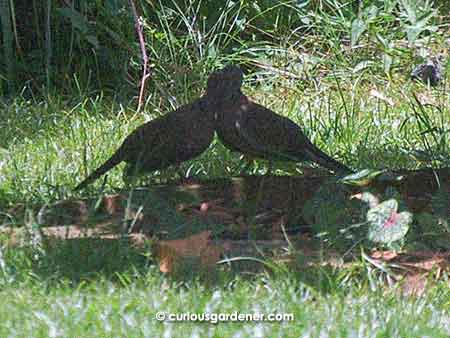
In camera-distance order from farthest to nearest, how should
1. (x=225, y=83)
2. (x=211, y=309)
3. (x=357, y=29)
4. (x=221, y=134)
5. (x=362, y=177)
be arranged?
(x=357, y=29) < (x=225, y=83) < (x=221, y=134) < (x=362, y=177) < (x=211, y=309)

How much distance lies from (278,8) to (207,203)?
4.05 m

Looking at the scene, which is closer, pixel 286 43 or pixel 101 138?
pixel 101 138

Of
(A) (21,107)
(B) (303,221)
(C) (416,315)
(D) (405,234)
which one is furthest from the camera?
(A) (21,107)

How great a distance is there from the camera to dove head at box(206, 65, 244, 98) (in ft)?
16.9

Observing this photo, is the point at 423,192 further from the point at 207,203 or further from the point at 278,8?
the point at 278,8

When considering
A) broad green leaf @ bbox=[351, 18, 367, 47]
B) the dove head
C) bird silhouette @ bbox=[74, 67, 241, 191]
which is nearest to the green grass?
bird silhouette @ bbox=[74, 67, 241, 191]

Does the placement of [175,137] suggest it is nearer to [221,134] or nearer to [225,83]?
[221,134]

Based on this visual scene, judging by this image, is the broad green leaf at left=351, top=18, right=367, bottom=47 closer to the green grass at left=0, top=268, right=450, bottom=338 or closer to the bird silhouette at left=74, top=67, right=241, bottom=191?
the bird silhouette at left=74, top=67, right=241, bottom=191

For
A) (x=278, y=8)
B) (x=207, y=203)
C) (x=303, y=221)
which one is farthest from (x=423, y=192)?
(x=278, y=8)

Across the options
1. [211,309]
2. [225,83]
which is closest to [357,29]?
[225,83]

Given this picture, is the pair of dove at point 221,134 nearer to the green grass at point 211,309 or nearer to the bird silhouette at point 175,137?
the bird silhouette at point 175,137

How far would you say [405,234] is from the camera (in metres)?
4.48

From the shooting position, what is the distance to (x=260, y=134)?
16.5 ft

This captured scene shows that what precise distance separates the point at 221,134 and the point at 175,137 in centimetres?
20
